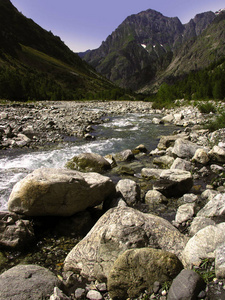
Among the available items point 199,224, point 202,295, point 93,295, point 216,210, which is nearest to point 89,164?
point 199,224

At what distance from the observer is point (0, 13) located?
140 metres

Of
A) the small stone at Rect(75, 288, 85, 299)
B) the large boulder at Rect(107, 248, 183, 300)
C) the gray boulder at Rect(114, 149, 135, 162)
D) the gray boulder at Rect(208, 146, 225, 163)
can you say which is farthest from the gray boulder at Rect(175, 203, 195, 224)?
the gray boulder at Rect(114, 149, 135, 162)

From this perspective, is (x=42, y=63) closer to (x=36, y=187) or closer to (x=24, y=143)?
(x=24, y=143)

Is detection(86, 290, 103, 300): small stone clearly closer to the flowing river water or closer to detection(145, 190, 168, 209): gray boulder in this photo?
detection(145, 190, 168, 209): gray boulder

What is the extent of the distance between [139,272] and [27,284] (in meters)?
1.80

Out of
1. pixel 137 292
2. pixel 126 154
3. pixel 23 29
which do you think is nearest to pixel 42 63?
pixel 23 29

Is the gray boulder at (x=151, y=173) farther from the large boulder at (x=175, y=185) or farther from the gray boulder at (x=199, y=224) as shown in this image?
the gray boulder at (x=199, y=224)

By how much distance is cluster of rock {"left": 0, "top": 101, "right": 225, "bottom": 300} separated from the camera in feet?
10.5

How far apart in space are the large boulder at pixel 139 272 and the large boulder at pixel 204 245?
0.28 meters

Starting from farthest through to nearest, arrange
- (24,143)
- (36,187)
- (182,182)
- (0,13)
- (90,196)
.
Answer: (0,13)
(24,143)
(182,182)
(90,196)
(36,187)

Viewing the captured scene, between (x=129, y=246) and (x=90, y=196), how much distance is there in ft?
7.87

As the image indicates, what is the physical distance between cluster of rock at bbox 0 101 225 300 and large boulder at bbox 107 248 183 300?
13 mm

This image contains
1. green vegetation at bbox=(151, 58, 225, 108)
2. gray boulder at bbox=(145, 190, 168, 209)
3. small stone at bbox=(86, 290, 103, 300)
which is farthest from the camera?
green vegetation at bbox=(151, 58, 225, 108)

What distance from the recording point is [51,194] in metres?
5.28
